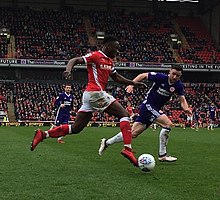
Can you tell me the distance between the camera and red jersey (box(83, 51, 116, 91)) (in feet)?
27.5

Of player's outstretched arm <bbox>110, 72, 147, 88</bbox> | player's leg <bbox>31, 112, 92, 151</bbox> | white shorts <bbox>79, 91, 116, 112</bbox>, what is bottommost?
player's leg <bbox>31, 112, 92, 151</bbox>

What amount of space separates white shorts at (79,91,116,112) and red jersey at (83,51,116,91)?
0.30 feet

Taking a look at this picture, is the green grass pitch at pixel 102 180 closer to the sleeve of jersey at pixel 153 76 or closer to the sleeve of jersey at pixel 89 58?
the sleeve of jersey at pixel 153 76

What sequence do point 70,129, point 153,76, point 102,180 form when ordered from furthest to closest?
point 153,76
point 70,129
point 102,180

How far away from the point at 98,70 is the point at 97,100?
0.55 m

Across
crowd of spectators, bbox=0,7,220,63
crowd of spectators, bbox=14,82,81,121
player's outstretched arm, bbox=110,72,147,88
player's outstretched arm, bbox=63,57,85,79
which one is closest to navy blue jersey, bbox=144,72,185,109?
player's outstretched arm, bbox=110,72,147,88

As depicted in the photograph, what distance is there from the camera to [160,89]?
32.6 feet

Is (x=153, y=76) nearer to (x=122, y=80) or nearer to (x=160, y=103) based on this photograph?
(x=160, y=103)

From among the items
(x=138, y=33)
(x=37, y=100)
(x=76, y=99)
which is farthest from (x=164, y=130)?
(x=138, y=33)

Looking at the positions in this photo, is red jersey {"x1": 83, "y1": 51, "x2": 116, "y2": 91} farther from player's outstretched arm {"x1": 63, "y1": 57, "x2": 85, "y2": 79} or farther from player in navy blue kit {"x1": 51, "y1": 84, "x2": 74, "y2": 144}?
player in navy blue kit {"x1": 51, "y1": 84, "x2": 74, "y2": 144}

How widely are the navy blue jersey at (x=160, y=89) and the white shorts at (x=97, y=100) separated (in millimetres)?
1575

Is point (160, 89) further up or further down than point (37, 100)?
further up

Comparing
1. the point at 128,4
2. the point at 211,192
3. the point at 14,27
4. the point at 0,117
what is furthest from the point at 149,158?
the point at 128,4

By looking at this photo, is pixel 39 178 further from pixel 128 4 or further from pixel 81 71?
pixel 128 4
